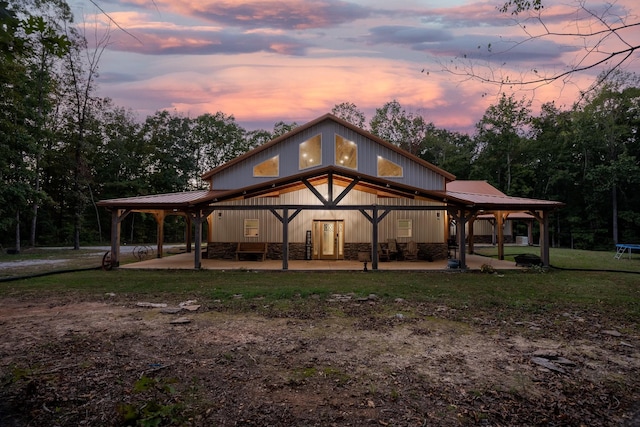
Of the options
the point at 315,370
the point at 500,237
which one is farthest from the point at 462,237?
the point at 315,370

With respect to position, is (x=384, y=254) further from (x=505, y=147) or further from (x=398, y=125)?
(x=398, y=125)

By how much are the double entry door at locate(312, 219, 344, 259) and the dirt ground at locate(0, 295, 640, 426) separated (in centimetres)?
1041

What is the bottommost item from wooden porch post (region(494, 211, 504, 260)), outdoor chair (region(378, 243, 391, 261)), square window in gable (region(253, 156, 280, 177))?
outdoor chair (region(378, 243, 391, 261))

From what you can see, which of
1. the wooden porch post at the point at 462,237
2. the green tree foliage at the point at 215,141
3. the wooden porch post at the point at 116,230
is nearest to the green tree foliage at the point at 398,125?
the green tree foliage at the point at 215,141

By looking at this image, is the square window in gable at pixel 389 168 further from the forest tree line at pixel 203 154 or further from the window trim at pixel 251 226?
the forest tree line at pixel 203 154

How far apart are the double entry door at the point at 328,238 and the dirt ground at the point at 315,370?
34.2 ft

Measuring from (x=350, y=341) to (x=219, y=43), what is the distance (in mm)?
6279

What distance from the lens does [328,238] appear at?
1714 cm

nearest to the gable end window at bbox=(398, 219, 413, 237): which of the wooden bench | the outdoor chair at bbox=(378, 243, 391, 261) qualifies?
the outdoor chair at bbox=(378, 243, 391, 261)

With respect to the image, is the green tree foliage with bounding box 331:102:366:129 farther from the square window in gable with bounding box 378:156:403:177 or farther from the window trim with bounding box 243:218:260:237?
the window trim with bounding box 243:218:260:237

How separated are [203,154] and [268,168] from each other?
1008 inches

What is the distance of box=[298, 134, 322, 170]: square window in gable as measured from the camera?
1681 centimetres

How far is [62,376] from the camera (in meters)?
3.79

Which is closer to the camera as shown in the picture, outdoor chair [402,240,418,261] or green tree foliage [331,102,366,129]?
outdoor chair [402,240,418,261]
